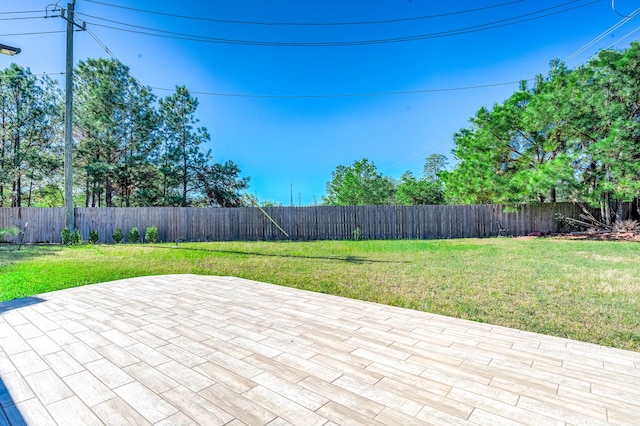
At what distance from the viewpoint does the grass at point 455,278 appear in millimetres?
2750

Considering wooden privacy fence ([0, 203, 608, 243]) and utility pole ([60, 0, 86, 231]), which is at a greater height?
utility pole ([60, 0, 86, 231])

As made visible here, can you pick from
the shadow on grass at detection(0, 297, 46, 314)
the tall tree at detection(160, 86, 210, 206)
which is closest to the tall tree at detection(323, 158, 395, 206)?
the tall tree at detection(160, 86, 210, 206)

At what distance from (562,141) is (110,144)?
19323mm

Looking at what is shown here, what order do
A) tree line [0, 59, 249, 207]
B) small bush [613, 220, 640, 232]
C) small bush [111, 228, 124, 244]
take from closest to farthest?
small bush [613, 220, 640, 232]
small bush [111, 228, 124, 244]
tree line [0, 59, 249, 207]

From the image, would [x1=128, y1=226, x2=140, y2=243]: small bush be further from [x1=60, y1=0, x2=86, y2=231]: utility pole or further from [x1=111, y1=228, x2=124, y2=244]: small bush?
[x1=60, y1=0, x2=86, y2=231]: utility pole

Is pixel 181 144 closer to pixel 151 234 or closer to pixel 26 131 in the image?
pixel 151 234

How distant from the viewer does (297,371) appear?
1634 mm

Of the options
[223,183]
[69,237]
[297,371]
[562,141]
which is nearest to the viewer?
[297,371]

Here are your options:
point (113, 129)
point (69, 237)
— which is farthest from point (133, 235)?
point (113, 129)

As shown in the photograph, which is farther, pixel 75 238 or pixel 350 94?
pixel 350 94

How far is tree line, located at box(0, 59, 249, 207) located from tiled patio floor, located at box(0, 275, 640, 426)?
12.8 metres

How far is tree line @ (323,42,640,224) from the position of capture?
9.49 metres

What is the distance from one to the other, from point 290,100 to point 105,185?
9624 mm

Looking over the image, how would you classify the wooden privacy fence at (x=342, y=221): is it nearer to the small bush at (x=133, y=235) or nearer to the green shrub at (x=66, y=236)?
the small bush at (x=133, y=235)
